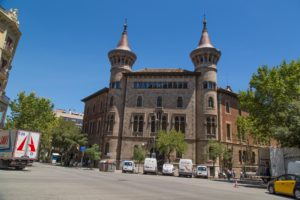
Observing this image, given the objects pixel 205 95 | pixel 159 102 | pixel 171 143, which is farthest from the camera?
pixel 159 102

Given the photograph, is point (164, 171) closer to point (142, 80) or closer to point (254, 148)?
point (142, 80)

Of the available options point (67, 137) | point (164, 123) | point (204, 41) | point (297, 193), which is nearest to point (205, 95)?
point (164, 123)

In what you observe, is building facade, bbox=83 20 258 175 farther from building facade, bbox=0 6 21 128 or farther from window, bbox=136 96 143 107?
building facade, bbox=0 6 21 128

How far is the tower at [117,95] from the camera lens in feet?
141

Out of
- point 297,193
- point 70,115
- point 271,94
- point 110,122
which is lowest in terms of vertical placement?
point 297,193

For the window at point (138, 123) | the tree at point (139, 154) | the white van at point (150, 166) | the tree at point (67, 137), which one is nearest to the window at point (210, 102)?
the window at point (138, 123)

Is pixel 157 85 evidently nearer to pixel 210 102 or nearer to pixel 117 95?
pixel 117 95

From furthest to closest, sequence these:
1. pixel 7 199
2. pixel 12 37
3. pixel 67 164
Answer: pixel 67 164 → pixel 12 37 → pixel 7 199

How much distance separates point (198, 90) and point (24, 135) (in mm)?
29370

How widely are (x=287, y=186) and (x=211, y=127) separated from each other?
83.0ft

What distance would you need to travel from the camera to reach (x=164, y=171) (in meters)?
34.1

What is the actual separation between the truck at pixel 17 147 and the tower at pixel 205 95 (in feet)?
85.1

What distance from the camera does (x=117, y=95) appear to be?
148 feet

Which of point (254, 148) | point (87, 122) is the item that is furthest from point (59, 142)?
point (254, 148)
